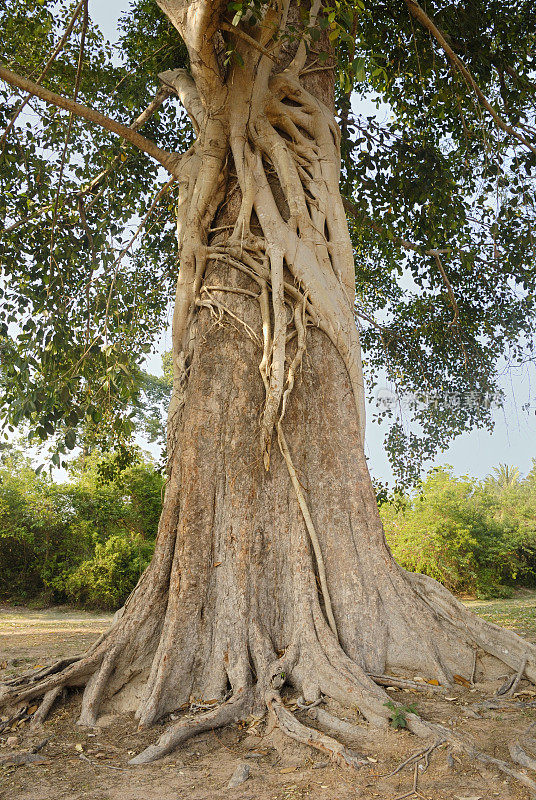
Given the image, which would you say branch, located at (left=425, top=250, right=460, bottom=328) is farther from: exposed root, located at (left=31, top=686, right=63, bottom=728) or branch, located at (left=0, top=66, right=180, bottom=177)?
exposed root, located at (left=31, top=686, right=63, bottom=728)

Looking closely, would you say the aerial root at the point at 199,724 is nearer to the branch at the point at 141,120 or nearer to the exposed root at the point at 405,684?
the exposed root at the point at 405,684

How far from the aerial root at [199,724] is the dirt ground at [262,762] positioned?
43mm

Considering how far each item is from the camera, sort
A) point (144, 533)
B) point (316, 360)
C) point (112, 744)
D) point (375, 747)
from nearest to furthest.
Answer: point (375, 747) → point (112, 744) → point (316, 360) → point (144, 533)

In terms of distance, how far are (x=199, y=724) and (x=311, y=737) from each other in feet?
2.05

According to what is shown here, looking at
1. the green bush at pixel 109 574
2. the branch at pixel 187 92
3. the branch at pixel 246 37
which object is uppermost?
the branch at pixel 187 92

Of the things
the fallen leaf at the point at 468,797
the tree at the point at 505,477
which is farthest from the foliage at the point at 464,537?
the fallen leaf at the point at 468,797

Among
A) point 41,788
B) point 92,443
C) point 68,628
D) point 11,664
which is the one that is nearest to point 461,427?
point 92,443

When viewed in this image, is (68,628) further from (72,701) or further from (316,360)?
(316,360)

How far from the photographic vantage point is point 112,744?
3.18 meters

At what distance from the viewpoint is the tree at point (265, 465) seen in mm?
3561

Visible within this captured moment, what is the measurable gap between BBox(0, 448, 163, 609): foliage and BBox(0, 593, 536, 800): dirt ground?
22.6ft

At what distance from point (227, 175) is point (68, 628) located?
6.22 metres

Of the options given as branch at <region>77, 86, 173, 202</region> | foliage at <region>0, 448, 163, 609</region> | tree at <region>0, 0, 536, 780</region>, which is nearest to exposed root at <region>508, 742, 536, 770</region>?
tree at <region>0, 0, 536, 780</region>

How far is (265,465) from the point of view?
4023 mm
